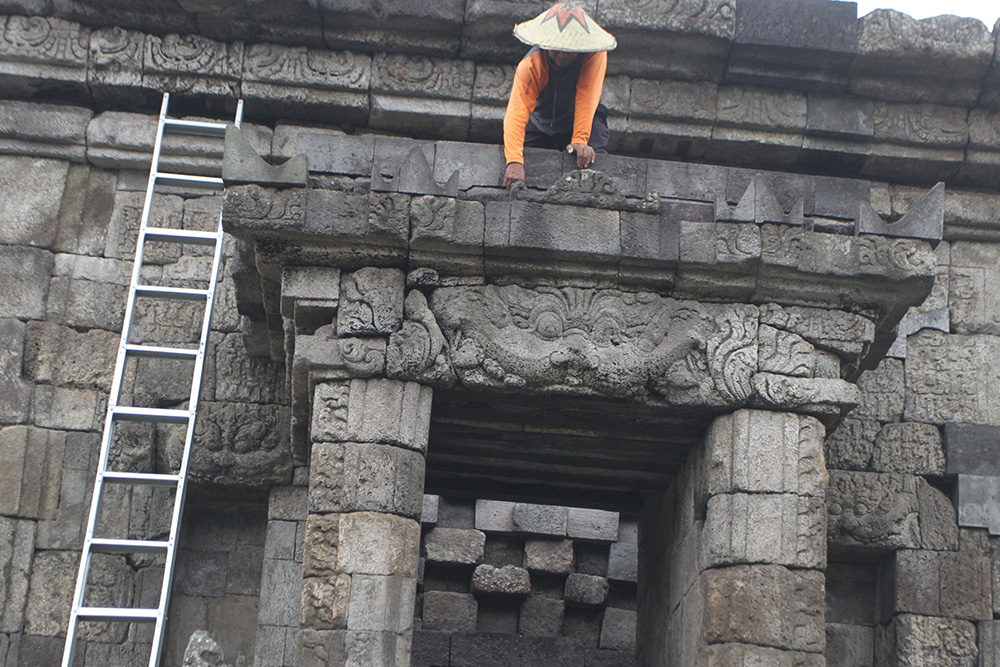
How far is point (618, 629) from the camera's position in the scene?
1155 cm

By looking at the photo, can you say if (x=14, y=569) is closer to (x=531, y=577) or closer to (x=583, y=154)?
(x=583, y=154)

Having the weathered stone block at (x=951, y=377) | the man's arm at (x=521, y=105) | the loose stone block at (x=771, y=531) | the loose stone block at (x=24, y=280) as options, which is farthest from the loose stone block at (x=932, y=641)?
the loose stone block at (x=24, y=280)

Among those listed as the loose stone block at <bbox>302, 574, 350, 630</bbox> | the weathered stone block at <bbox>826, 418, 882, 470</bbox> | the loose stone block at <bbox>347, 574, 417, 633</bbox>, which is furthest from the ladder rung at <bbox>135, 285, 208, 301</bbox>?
the weathered stone block at <bbox>826, 418, 882, 470</bbox>

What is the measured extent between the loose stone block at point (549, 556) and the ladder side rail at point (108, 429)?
470cm

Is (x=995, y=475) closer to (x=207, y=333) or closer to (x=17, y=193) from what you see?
(x=207, y=333)

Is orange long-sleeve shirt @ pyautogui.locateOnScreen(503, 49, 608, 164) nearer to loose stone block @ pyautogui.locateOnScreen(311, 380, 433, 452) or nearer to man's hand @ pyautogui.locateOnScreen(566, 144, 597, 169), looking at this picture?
man's hand @ pyautogui.locateOnScreen(566, 144, 597, 169)

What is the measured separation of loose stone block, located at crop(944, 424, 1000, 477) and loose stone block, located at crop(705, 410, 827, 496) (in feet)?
7.56

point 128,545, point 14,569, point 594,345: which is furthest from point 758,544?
point 14,569

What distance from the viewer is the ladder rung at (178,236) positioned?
8.28m

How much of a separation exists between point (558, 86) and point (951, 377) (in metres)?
3.40

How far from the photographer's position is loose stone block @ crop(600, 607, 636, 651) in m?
11.5

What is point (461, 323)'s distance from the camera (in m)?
6.42

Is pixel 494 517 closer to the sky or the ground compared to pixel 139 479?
closer to the sky

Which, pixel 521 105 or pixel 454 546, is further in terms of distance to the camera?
pixel 454 546
